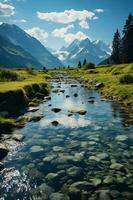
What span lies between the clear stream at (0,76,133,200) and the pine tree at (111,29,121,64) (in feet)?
344

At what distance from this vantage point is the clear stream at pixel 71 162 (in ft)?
54.0

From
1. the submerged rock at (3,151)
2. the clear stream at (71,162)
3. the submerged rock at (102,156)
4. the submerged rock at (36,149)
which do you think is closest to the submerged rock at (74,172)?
the clear stream at (71,162)

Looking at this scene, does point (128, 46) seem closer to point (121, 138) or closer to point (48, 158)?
point (121, 138)

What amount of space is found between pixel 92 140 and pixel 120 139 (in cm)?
255

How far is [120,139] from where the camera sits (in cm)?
2609

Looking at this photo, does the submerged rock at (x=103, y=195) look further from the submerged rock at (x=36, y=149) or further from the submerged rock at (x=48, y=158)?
the submerged rock at (x=36, y=149)

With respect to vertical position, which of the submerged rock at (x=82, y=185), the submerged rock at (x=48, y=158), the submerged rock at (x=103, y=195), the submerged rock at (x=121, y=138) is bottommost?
the submerged rock at (x=103, y=195)

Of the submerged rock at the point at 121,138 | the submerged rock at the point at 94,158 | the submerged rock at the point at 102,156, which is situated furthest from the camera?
the submerged rock at the point at 121,138

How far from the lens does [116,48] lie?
5404 inches

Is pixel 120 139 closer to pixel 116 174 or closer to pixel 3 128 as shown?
pixel 116 174

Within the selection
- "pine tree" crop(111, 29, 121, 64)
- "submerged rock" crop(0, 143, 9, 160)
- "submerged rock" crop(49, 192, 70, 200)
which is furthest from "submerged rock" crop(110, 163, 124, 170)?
"pine tree" crop(111, 29, 121, 64)

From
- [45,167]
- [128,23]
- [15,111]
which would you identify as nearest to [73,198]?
[45,167]

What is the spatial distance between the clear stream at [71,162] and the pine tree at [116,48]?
344 feet

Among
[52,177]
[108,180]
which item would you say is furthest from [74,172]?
[108,180]
